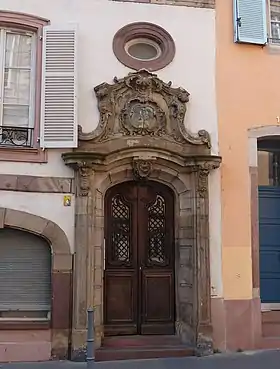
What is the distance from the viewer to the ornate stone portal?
8.86 metres

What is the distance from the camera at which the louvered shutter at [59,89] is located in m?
8.94

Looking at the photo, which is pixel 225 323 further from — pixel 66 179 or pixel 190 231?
pixel 66 179

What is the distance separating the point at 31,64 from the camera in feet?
30.6

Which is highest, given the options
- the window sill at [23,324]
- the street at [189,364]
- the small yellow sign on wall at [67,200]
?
the small yellow sign on wall at [67,200]

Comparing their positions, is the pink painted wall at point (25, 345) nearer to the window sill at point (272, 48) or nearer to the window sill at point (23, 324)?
the window sill at point (23, 324)

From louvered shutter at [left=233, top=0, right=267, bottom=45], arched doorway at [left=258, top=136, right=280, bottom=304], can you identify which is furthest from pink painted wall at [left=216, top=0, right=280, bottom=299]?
arched doorway at [left=258, top=136, right=280, bottom=304]

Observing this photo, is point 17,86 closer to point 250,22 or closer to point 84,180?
point 84,180

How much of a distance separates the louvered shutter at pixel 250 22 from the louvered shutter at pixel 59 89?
2903 millimetres

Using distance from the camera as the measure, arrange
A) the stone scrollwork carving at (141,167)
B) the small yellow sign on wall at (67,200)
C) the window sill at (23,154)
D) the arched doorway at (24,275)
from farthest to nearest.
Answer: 1. the stone scrollwork carving at (141,167)
2. the small yellow sign on wall at (67,200)
3. the window sill at (23,154)
4. the arched doorway at (24,275)

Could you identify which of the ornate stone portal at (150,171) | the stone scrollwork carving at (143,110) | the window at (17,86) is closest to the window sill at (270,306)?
the ornate stone portal at (150,171)

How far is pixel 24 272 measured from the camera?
8.82 metres

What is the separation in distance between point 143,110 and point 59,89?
1403 millimetres

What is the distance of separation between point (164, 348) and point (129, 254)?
1.60 m

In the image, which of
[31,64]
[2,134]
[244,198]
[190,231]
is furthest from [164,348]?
[31,64]
